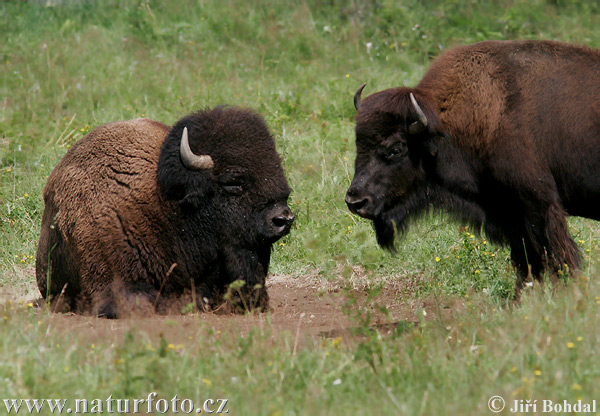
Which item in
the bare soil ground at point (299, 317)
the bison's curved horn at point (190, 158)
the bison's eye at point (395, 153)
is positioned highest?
the bison's curved horn at point (190, 158)

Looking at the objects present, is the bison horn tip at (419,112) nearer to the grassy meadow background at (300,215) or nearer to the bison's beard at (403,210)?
the bison's beard at (403,210)

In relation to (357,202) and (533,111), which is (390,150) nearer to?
(357,202)

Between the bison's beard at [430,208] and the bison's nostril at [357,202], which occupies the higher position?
the bison's nostril at [357,202]

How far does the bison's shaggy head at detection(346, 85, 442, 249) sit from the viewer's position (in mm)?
5684

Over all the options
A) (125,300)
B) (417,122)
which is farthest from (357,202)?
(125,300)

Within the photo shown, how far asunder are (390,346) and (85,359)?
5.43 feet

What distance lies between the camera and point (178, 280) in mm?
5957

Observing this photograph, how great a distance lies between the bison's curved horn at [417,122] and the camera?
5551 millimetres

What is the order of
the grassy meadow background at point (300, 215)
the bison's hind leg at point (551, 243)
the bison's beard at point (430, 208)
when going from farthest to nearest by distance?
the bison's beard at point (430, 208) < the bison's hind leg at point (551, 243) < the grassy meadow background at point (300, 215)

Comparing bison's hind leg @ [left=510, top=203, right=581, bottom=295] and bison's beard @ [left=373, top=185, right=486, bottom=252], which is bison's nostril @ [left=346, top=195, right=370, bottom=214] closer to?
bison's beard @ [left=373, top=185, right=486, bottom=252]

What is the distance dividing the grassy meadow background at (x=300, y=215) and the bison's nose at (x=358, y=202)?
1.30 ft

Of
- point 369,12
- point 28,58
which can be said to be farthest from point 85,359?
point 369,12

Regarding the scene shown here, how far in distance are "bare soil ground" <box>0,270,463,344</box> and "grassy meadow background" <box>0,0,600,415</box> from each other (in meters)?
0.13

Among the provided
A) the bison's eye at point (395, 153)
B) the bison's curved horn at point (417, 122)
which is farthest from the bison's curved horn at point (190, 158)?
the bison's curved horn at point (417, 122)
